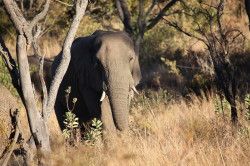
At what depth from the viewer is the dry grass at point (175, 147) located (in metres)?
6.35

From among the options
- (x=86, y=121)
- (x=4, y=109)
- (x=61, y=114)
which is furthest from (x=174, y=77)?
(x=4, y=109)

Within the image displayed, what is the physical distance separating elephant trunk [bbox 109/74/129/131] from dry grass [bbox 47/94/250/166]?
0.69 ft

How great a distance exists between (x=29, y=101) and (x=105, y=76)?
2.78 metres

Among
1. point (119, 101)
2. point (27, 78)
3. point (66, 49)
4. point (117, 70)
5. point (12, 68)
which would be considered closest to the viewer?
point (27, 78)

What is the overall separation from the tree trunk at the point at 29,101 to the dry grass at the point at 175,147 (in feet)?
0.71

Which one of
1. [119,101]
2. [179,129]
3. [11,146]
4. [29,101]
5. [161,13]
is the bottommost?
A: [179,129]

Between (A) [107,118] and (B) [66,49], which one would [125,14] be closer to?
(A) [107,118]

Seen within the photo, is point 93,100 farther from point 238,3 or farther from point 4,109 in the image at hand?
point 238,3

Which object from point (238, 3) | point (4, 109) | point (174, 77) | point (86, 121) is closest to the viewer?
point (4, 109)

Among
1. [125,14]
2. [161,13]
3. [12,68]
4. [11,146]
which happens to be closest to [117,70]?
[12,68]

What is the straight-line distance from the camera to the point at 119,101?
27.4ft

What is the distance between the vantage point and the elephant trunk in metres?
8.23

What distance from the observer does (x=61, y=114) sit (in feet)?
35.4

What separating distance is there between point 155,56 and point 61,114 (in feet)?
26.3
